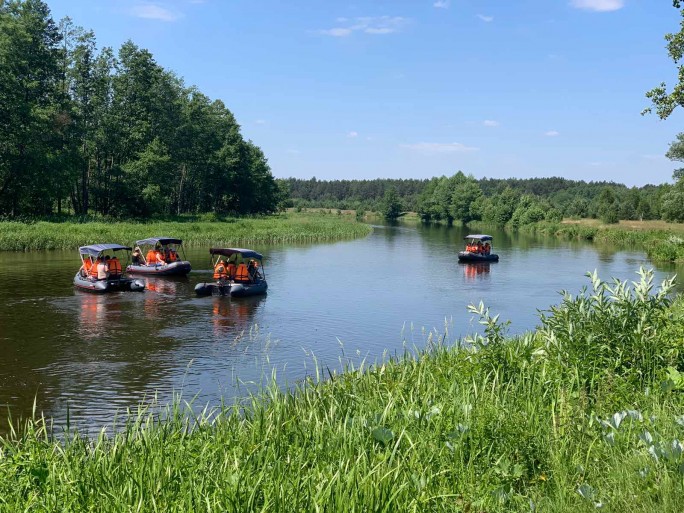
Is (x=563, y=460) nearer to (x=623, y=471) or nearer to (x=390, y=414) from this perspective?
(x=623, y=471)

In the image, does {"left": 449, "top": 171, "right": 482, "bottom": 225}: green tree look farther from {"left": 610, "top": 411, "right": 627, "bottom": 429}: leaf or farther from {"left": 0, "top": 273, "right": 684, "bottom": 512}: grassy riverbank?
{"left": 610, "top": 411, "right": 627, "bottom": 429}: leaf

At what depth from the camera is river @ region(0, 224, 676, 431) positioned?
15.6 metres

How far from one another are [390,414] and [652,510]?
357 centimetres

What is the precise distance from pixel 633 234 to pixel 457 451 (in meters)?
76.7

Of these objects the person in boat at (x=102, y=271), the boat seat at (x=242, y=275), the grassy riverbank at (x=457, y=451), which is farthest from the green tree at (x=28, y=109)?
the grassy riverbank at (x=457, y=451)

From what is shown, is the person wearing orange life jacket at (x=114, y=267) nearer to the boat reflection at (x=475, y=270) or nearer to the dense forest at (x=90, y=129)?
the boat reflection at (x=475, y=270)

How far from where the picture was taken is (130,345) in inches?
802

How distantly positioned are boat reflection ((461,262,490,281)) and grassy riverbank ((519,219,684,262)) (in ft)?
54.9

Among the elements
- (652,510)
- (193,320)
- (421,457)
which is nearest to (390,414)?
(421,457)

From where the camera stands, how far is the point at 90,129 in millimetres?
62219

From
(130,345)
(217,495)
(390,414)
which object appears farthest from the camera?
(130,345)

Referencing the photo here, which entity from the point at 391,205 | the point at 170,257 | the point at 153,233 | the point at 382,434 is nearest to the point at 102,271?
the point at 170,257

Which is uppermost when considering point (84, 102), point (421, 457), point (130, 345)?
point (84, 102)

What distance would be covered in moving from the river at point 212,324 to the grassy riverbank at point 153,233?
2324 mm
